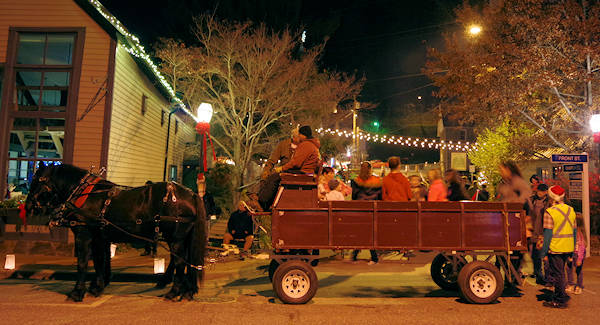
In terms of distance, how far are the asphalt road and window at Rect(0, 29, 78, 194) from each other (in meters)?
4.63

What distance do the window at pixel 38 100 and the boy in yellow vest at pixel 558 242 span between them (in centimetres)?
1153

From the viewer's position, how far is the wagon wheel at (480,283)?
614 centimetres

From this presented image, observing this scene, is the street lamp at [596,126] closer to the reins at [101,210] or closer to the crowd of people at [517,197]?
the crowd of people at [517,197]

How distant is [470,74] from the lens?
15.1 m

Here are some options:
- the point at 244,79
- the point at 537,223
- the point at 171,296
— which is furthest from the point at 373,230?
the point at 244,79

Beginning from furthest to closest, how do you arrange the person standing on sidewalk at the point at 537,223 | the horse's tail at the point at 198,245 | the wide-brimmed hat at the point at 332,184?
the wide-brimmed hat at the point at 332,184 → the person standing on sidewalk at the point at 537,223 → the horse's tail at the point at 198,245

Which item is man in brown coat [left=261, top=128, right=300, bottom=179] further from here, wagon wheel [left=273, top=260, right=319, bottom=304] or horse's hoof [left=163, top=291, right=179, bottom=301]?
horse's hoof [left=163, top=291, right=179, bottom=301]

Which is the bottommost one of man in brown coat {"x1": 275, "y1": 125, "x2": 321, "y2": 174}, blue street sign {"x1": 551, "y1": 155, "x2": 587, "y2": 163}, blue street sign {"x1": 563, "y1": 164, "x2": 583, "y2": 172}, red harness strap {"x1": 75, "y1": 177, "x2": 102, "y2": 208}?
red harness strap {"x1": 75, "y1": 177, "x2": 102, "y2": 208}

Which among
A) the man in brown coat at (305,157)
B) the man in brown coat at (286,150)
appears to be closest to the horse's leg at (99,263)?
the man in brown coat at (286,150)

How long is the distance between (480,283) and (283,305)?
10.3 feet

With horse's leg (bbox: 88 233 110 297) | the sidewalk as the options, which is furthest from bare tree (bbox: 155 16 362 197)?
horse's leg (bbox: 88 233 110 297)

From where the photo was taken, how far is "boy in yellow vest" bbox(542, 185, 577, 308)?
6141 mm

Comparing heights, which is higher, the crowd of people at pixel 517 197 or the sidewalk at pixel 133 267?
the crowd of people at pixel 517 197

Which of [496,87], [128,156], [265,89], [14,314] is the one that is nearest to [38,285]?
[14,314]
